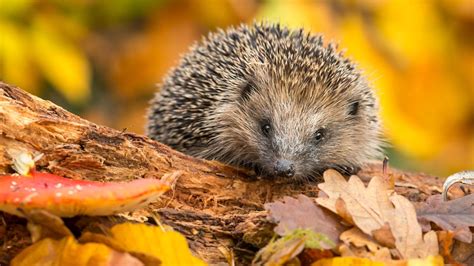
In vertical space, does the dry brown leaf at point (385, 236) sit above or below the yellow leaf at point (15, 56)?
below

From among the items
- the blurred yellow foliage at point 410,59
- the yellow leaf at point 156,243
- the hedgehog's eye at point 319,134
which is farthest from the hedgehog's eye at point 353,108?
the yellow leaf at point 156,243

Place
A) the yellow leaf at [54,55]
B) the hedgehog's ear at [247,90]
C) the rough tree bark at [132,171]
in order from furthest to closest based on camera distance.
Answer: the yellow leaf at [54,55], the hedgehog's ear at [247,90], the rough tree bark at [132,171]

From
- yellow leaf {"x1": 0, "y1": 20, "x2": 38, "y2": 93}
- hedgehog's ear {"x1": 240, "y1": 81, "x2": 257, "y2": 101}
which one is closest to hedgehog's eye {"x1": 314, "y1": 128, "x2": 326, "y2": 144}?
hedgehog's ear {"x1": 240, "y1": 81, "x2": 257, "y2": 101}

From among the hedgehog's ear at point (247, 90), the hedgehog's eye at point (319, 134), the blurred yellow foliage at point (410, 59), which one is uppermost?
the blurred yellow foliage at point (410, 59)

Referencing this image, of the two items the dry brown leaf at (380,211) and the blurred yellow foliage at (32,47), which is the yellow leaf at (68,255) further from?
the blurred yellow foliage at (32,47)

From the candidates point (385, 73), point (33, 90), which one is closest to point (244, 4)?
point (385, 73)

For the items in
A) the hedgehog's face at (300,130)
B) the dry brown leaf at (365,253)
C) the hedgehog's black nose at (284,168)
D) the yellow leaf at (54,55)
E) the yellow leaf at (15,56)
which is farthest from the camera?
the yellow leaf at (54,55)

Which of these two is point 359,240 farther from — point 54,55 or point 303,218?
point 54,55
